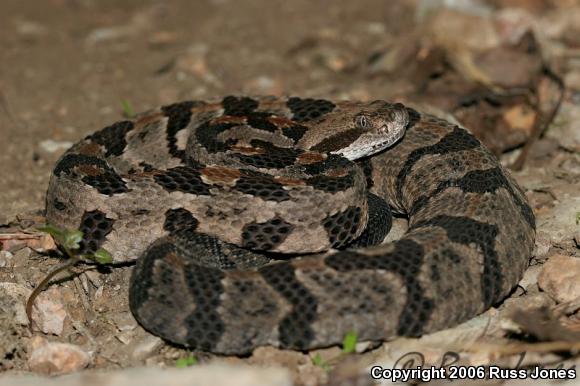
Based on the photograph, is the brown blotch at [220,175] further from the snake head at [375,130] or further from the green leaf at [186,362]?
the green leaf at [186,362]

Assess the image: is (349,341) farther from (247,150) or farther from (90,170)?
(90,170)

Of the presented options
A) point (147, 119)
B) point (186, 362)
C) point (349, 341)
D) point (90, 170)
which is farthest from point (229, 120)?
point (349, 341)

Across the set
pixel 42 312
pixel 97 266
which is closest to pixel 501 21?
pixel 97 266

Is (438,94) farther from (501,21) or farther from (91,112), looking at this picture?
(91,112)

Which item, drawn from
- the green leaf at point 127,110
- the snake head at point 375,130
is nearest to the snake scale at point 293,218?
the snake head at point 375,130

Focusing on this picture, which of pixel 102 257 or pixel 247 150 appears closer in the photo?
pixel 102 257
